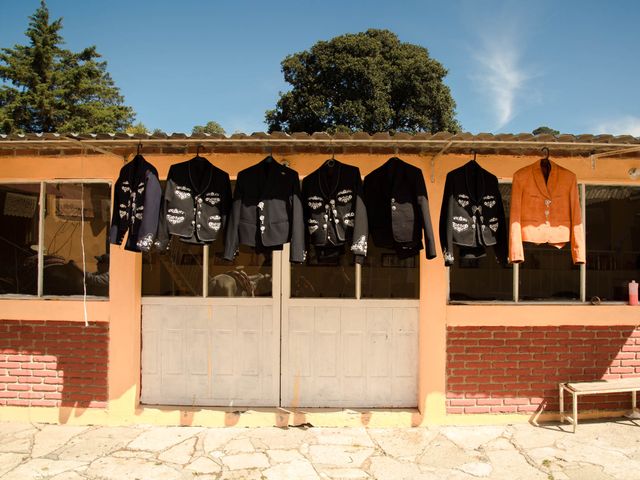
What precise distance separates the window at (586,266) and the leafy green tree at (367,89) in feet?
58.6

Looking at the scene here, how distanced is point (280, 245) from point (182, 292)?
168cm

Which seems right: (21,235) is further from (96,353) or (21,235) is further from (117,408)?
(117,408)

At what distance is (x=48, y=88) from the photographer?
25750 mm

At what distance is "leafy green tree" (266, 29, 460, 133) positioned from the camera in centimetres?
2270

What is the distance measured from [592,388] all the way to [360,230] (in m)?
3.09

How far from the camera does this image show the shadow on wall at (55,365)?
4.96m

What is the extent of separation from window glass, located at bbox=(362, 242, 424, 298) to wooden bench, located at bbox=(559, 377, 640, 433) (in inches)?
76.0

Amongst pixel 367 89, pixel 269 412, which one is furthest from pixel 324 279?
pixel 367 89

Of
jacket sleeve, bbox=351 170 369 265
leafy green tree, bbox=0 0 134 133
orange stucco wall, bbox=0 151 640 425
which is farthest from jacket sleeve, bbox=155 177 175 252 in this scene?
leafy green tree, bbox=0 0 134 133

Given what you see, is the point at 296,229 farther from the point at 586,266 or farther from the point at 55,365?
the point at 586,266

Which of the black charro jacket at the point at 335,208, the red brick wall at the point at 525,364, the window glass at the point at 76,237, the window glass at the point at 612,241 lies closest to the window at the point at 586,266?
the window glass at the point at 612,241

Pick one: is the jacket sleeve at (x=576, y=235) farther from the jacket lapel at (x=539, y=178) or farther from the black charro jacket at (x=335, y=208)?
the black charro jacket at (x=335, y=208)

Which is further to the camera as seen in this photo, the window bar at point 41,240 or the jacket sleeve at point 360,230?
the window bar at point 41,240

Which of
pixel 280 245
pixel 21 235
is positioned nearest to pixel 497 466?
pixel 280 245
